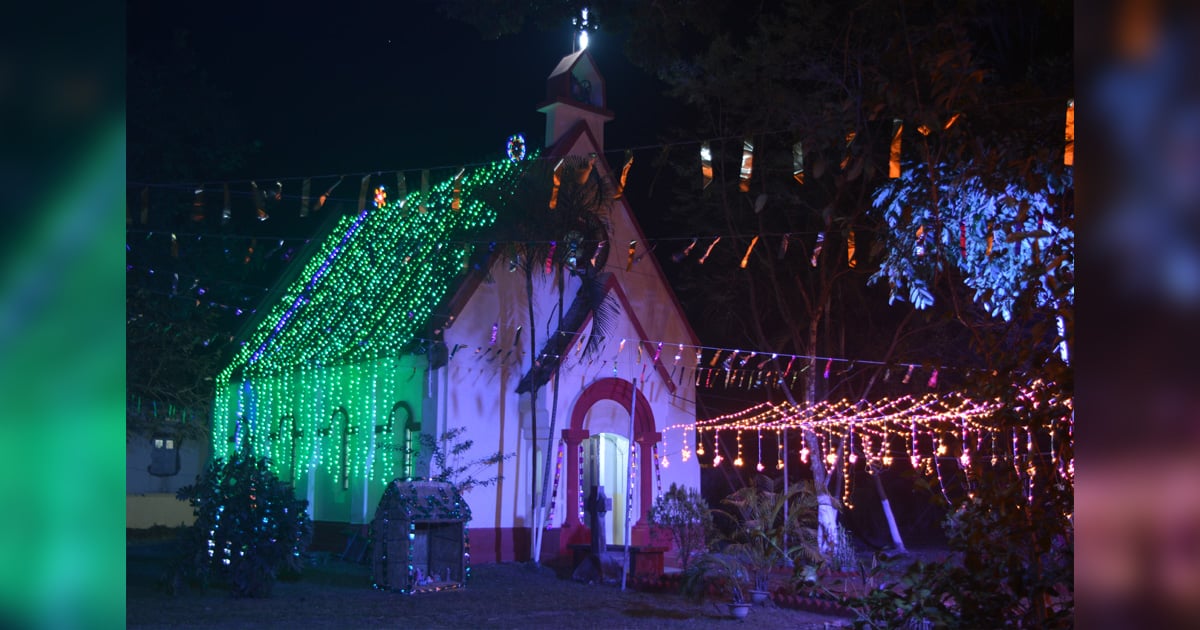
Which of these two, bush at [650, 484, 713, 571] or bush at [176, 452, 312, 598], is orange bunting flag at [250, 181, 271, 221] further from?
bush at [650, 484, 713, 571]

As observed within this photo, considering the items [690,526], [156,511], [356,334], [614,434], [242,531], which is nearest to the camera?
[242,531]

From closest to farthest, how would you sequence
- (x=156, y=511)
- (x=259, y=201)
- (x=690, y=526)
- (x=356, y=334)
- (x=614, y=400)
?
(x=259, y=201), (x=690, y=526), (x=356, y=334), (x=614, y=400), (x=156, y=511)

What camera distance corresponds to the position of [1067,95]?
8016 mm

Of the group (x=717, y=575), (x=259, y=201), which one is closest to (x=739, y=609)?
(x=717, y=575)

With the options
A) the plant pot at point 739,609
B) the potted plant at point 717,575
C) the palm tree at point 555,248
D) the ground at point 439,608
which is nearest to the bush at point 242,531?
the ground at point 439,608

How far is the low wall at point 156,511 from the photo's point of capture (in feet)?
86.1

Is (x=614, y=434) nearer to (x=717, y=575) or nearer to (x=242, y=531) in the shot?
(x=717, y=575)

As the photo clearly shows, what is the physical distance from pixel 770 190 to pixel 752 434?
8793 millimetres

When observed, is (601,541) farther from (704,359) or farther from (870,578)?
(704,359)

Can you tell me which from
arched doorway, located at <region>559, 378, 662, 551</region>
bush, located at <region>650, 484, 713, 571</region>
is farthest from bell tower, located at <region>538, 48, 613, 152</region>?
bush, located at <region>650, 484, 713, 571</region>

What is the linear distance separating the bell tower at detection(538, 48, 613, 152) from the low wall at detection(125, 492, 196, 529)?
14163mm

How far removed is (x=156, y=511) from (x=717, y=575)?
61.7ft

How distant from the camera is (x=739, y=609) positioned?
42.3 ft
